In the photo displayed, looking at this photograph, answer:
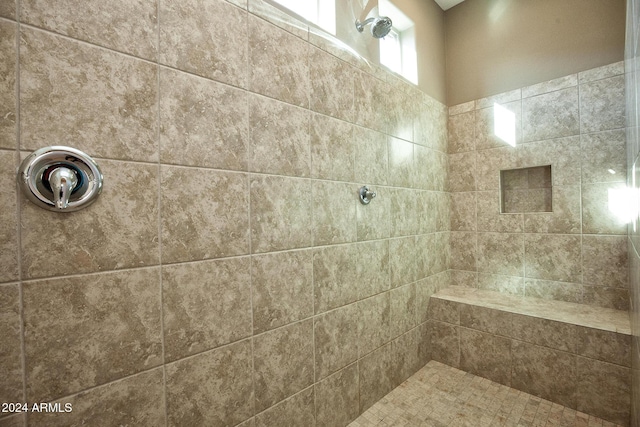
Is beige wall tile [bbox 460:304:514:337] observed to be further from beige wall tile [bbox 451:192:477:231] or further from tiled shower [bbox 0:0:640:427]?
beige wall tile [bbox 451:192:477:231]

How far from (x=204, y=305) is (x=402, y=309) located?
1381mm

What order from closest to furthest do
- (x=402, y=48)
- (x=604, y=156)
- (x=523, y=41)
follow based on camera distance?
(x=604, y=156), (x=523, y=41), (x=402, y=48)

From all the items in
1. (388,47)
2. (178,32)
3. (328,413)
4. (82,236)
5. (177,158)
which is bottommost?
(328,413)

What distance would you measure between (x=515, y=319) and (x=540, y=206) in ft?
2.93

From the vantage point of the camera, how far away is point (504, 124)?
2.27m

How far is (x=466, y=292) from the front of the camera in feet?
7.59

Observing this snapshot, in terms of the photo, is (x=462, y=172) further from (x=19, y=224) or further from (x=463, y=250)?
(x=19, y=224)

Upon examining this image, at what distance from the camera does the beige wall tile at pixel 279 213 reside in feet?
3.83

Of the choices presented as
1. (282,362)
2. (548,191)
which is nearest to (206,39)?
(282,362)

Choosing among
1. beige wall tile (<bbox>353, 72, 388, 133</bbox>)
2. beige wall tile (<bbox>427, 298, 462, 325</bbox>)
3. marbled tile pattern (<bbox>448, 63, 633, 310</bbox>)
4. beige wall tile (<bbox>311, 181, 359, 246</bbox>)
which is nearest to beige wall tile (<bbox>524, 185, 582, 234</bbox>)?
marbled tile pattern (<bbox>448, 63, 633, 310</bbox>)

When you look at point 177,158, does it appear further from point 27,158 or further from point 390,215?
point 390,215

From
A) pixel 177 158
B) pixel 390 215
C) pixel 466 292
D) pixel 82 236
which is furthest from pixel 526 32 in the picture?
pixel 82 236

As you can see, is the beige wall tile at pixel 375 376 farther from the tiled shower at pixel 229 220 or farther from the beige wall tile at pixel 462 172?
the beige wall tile at pixel 462 172

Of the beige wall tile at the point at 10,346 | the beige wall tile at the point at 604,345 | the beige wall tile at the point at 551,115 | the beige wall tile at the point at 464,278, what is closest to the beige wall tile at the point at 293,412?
the beige wall tile at the point at 10,346
